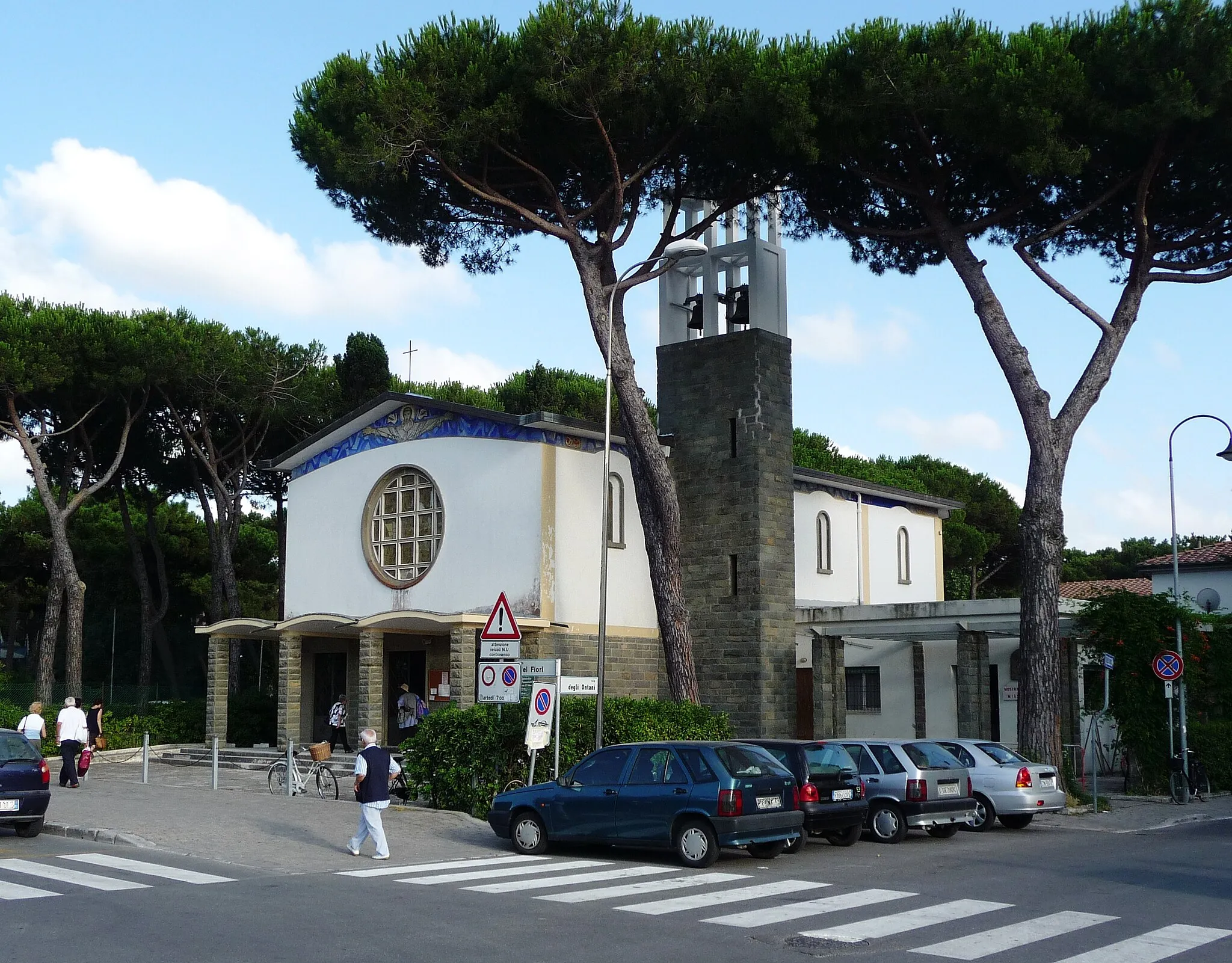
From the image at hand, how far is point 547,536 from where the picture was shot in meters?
26.2

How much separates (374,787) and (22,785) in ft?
15.6

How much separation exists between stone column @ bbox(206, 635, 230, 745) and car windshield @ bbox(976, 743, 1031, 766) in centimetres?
1776

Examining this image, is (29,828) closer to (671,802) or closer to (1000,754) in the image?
(671,802)

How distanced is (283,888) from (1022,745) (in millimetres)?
14793

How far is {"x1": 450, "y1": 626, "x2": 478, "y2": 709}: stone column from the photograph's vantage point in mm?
25500

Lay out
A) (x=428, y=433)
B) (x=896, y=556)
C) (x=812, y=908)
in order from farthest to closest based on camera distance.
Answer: (x=896, y=556) < (x=428, y=433) < (x=812, y=908)

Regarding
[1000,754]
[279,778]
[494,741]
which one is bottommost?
[279,778]

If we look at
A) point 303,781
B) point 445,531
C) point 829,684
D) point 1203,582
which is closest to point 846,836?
point 303,781

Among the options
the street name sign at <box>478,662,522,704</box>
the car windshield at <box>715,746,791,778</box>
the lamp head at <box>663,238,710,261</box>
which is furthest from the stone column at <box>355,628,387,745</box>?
the car windshield at <box>715,746,791,778</box>

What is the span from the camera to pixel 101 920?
1002cm

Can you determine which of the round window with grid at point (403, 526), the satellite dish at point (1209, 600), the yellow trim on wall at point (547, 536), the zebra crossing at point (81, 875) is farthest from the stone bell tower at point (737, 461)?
the satellite dish at point (1209, 600)

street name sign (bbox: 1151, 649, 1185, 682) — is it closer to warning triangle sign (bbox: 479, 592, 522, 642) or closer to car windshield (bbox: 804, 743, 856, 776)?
car windshield (bbox: 804, 743, 856, 776)

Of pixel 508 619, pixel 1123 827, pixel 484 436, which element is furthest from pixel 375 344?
pixel 1123 827

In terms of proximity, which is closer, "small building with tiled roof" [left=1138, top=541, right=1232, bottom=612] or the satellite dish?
the satellite dish
